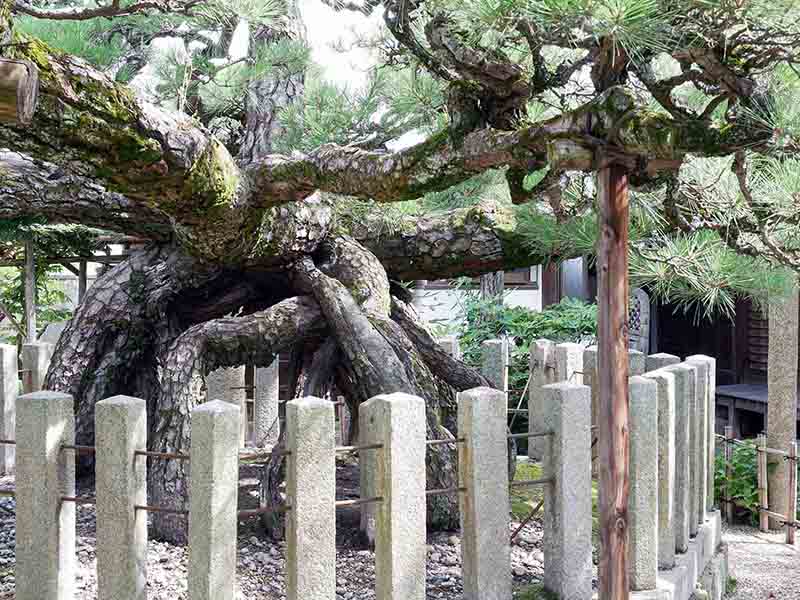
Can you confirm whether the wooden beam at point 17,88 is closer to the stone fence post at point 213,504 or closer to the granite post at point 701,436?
the stone fence post at point 213,504

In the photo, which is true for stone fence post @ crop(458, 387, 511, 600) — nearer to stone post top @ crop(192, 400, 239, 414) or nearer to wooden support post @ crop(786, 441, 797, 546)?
stone post top @ crop(192, 400, 239, 414)

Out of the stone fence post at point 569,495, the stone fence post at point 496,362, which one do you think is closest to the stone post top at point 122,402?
the stone fence post at point 569,495

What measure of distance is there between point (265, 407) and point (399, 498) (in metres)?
3.49

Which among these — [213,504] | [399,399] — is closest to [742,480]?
[399,399]

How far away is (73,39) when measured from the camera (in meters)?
2.99

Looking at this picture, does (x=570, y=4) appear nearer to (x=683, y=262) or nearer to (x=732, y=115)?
(x=732, y=115)

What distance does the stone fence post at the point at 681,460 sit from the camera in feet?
12.9

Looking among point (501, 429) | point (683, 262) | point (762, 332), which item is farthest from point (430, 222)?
point (762, 332)

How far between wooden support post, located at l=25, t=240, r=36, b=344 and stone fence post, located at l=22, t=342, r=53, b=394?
1.32 m

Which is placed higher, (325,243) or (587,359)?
(325,243)

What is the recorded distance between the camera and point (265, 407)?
6.11m

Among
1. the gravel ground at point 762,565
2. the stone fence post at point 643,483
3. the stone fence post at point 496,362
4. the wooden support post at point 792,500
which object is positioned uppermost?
the stone fence post at point 496,362

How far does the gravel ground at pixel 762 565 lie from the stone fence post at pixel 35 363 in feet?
13.9

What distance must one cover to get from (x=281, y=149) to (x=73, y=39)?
6.31ft
